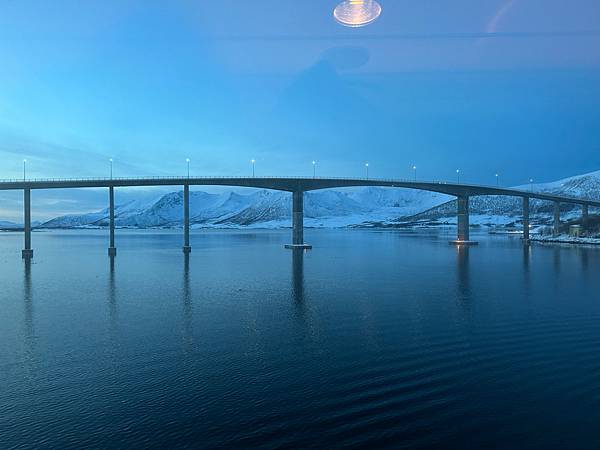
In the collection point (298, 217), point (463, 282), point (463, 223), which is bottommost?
point (463, 282)

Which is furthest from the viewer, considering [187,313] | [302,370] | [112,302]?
[112,302]

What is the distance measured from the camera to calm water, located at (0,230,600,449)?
38.1ft

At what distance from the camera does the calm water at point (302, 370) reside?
11.6 m

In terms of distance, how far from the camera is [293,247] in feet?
315

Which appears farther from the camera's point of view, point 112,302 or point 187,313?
point 112,302

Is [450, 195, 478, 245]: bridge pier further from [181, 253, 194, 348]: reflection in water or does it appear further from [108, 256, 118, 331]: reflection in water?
[108, 256, 118, 331]: reflection in water

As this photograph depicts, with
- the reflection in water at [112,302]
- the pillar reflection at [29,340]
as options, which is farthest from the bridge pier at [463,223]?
the pillar reflection at [29,340]

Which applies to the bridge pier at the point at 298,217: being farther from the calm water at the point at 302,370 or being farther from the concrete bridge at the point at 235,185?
the calm water at the point at 302,370

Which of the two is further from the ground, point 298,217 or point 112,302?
point 298,217

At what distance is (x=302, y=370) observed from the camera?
639 inches

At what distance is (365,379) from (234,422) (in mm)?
4922

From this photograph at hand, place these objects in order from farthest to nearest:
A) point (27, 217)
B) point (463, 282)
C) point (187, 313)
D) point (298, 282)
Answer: point (27, 217) < point (298, 282) < point (463, 282) < point (187, 313)

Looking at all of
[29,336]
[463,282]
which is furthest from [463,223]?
[29,336]

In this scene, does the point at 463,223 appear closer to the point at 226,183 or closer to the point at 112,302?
the point at 226,183
